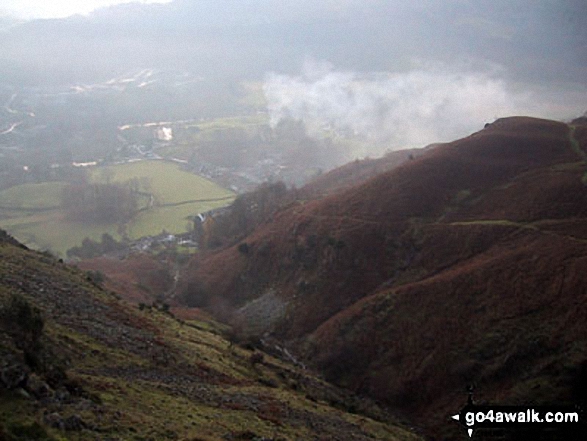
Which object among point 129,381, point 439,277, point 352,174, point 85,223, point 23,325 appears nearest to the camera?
point 23,325

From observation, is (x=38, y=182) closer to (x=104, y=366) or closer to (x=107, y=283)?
(x=107, y=283)

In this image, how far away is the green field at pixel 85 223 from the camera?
145 m

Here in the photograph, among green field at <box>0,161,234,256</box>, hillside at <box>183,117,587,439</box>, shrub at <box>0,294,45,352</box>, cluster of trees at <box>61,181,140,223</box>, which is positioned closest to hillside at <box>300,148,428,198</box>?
green field at <box>0,161,234,256</box>

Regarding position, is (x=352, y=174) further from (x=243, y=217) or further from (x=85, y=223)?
(x=85, y=223)

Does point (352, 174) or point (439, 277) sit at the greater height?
point (352, 174)

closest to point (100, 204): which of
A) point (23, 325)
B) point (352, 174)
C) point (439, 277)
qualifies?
point (352, 174)

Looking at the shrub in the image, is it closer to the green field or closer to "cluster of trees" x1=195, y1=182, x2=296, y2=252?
"cluster of trees" x1=195, y1=182, x2=296, y2=252

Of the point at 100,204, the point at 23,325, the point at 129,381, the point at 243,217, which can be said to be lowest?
the point at 129,381

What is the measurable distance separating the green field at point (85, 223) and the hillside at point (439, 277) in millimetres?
43158

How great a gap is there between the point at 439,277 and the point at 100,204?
398ft

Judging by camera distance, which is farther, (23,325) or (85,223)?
(85,223)

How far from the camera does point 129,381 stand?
32031 mm

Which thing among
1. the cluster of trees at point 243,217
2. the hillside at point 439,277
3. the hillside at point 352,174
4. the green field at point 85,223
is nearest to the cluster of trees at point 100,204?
the green field at point 85,223

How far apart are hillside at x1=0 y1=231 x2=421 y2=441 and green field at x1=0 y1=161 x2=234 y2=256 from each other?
309ft
